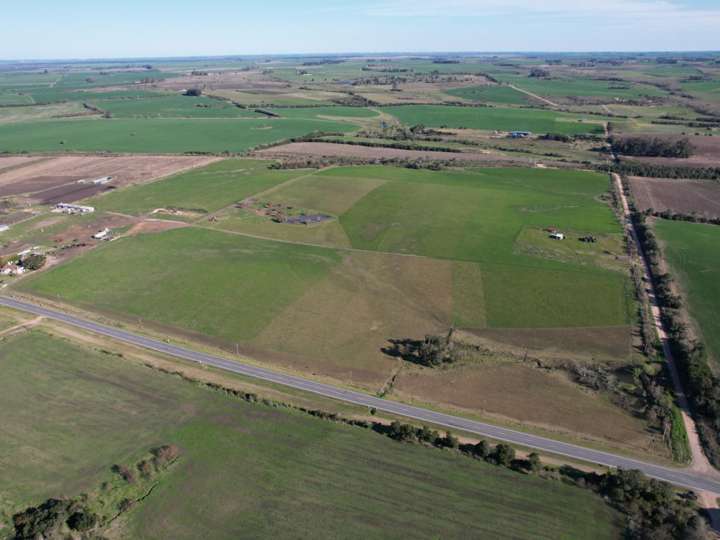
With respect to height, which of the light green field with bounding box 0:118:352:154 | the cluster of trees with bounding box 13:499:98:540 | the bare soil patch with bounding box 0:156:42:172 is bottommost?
the cluster of trees with bounding box 13:499:98:540

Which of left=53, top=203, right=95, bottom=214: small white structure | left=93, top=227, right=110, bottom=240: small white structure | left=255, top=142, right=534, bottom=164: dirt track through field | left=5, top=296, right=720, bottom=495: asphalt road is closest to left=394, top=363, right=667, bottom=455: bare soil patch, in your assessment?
left=5, top=296, right=720, bottom=495: asphalt road

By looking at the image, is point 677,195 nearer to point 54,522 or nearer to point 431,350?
point 431,350

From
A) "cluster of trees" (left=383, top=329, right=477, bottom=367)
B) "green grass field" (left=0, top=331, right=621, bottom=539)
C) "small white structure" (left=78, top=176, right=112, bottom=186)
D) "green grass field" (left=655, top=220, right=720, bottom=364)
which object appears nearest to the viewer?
"green grass field" (left=0, top=331, right=621, bottom=539)

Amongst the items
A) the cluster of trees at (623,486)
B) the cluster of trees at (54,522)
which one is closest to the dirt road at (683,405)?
the cluster of trees at (623,486)

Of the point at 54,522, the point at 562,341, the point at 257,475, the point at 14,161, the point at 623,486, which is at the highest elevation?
the point at 14,161

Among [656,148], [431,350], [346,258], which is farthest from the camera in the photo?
[656,148]

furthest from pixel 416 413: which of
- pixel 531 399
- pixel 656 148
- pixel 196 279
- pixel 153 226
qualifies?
pixel 656 148

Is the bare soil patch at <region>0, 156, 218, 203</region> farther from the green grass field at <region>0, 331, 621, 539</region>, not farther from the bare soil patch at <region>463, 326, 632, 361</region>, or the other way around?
the bare soil patch at <region>463, 326, 632, 361</region>

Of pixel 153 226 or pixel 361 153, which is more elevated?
pixel 361 153
